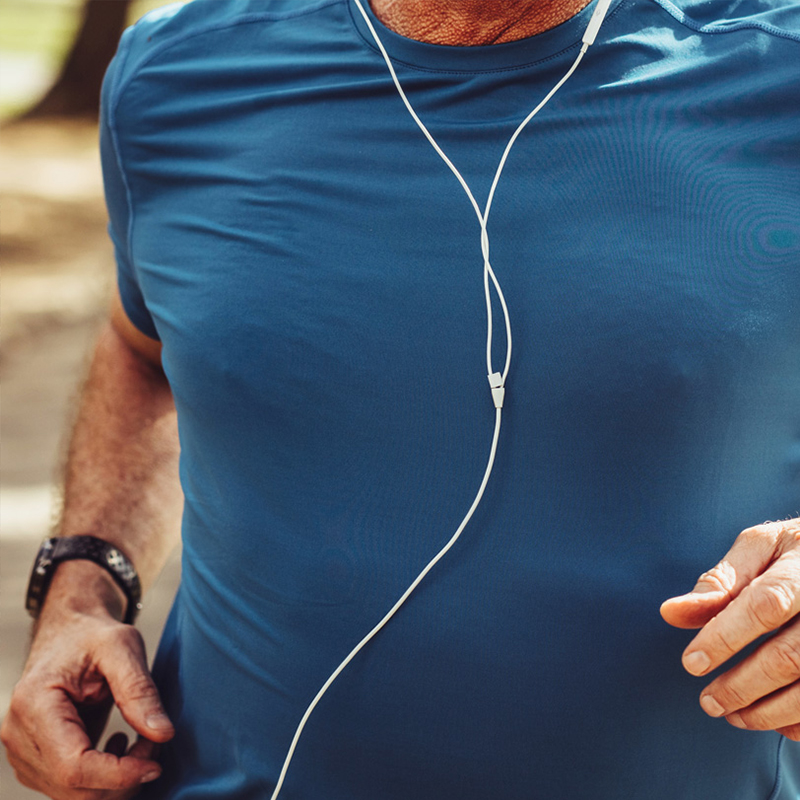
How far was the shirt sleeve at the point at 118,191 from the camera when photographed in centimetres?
168

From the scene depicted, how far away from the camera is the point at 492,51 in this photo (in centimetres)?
141

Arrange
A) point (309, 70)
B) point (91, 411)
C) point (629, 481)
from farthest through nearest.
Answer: point (91, 411), point (309, 70), point (629, 481)

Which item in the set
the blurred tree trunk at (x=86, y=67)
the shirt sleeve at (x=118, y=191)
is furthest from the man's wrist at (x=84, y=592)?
the blurred tree trunk at (x=86, y=67)

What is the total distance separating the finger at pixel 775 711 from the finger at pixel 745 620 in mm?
89

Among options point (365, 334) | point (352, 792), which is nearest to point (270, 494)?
point (365, 334)

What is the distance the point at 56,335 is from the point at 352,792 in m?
6.28

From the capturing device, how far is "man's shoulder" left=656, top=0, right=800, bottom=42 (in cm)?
135

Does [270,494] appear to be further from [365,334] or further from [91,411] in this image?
[91,411]

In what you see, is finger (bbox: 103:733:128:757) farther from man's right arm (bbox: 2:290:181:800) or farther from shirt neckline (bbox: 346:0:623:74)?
shirt neckline (bbox: 346:0:623:74)

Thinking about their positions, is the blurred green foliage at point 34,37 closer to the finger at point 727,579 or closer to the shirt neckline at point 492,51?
the shirt neckline at point 492,51

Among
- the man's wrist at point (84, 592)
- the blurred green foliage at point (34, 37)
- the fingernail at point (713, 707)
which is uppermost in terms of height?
the fingernail at point (713, 707)

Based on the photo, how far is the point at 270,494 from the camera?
1.42 m

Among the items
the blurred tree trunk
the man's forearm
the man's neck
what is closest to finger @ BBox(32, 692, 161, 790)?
the man's forearm

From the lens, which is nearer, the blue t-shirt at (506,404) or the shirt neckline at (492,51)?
the blue t-shirt at (506,404)
